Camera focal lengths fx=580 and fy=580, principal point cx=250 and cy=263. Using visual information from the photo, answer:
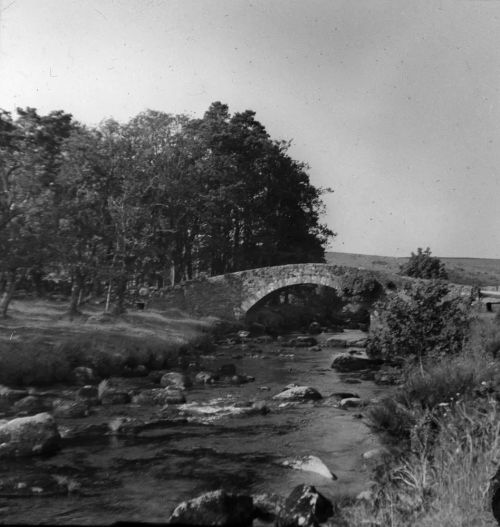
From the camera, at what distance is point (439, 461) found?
Result: 5523mm

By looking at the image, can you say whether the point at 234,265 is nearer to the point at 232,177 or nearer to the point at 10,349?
the point at 232,177

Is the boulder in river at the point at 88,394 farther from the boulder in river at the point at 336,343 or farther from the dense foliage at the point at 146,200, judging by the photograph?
the boulder in river at the point at 336,343

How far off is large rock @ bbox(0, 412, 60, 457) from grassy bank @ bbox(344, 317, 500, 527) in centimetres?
517

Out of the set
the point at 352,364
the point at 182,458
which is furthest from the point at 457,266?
the point at 182,458

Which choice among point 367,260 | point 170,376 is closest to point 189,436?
point 170,376

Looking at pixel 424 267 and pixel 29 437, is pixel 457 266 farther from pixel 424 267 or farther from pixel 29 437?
pixel 29 437

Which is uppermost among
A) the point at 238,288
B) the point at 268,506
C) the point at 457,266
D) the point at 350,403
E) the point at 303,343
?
the point at 457,266

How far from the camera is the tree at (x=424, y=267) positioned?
39.4m

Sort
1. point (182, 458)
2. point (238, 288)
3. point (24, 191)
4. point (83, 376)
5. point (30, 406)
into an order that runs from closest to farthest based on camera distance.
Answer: point (182, 458) < point (30, 406) < point (83, 376) < point (24, 191) < point (238, 288)

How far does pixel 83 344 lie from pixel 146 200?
1163 cm

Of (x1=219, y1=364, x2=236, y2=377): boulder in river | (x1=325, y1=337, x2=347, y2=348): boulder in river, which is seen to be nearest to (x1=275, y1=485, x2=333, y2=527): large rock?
(x1=219, y1=364, x2=236, y2=377): boulder in river

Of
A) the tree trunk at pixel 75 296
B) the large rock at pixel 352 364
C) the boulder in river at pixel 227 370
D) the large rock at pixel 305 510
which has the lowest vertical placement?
the boulder in river at pixel 227 370

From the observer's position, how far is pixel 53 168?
77.9 feet

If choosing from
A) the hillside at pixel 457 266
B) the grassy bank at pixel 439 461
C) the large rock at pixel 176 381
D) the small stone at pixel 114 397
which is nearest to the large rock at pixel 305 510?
the grassy bank at pixel 439 461
